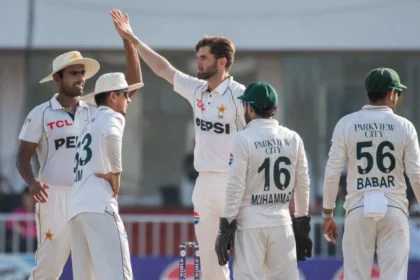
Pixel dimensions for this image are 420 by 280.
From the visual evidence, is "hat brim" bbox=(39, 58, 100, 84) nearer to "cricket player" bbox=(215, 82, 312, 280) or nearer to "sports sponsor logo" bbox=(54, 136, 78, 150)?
"sports sponsor logo" bbox=(54, 136, 78, 150)

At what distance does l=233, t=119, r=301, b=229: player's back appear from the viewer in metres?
8.36

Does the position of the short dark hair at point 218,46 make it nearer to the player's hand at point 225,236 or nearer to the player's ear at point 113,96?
the player's ear at point 113,96

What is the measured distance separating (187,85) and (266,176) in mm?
1669

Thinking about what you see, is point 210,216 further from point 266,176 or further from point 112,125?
point 112,125

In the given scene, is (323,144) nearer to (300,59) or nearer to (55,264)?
(300,59)

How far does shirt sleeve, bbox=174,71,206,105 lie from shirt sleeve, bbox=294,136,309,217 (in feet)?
4.63

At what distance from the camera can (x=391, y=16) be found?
1755cm

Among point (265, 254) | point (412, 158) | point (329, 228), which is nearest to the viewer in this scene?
point (265, 254)

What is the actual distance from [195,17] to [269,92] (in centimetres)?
906

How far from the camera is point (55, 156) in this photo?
9680mm

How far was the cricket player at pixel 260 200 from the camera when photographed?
27.3 ft

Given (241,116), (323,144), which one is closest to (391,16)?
(323,144)

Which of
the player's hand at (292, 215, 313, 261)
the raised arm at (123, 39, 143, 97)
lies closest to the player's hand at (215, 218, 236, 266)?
the player's hand at (292, 215, 313, 261)

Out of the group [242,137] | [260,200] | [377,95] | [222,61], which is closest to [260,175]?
[260,200]
